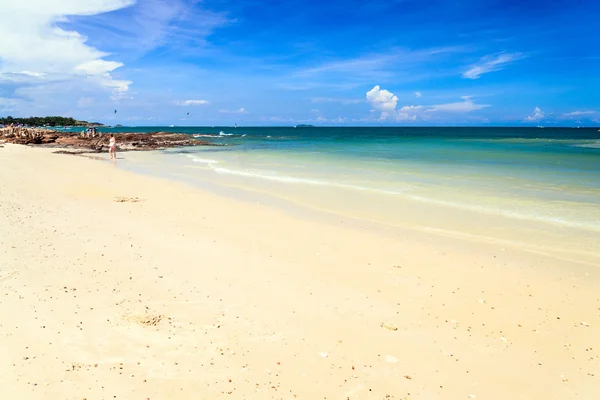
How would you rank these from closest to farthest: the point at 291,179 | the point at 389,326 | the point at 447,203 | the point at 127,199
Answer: the point at 389,326 < the point at 127,199 < the point at 447,203 < the point at 291,179

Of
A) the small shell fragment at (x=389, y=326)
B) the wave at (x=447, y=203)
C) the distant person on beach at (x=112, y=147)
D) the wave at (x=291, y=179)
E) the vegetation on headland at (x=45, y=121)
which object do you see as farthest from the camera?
the vegetation on headland at (x=45, y=121)

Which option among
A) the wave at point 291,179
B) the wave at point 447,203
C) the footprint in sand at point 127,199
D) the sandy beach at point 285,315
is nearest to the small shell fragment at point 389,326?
the sandy beach at point 285,315

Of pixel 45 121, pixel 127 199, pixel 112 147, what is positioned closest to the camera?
pixel 127 199

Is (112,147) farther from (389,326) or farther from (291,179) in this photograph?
(389,326)

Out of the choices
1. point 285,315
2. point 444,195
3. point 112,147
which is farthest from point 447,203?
point 112,147

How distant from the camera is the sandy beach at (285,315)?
4.21m

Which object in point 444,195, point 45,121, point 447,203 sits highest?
point 45,121

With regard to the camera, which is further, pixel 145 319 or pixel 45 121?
pixel 45 121

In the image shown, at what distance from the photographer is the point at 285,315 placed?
222 inches

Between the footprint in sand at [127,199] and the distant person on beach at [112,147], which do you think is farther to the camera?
the distant person on beach at [112,147]

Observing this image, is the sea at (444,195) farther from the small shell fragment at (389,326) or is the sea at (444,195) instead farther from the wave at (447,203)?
the small shell fragment at (389,326)

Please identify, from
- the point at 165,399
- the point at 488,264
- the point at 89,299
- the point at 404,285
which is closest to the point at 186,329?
the point at 165,399

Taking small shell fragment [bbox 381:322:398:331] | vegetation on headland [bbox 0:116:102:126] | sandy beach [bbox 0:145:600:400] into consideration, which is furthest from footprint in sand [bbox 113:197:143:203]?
vegetation on headland [bbox 0:116:102:126]

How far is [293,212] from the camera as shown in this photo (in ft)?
40.9
